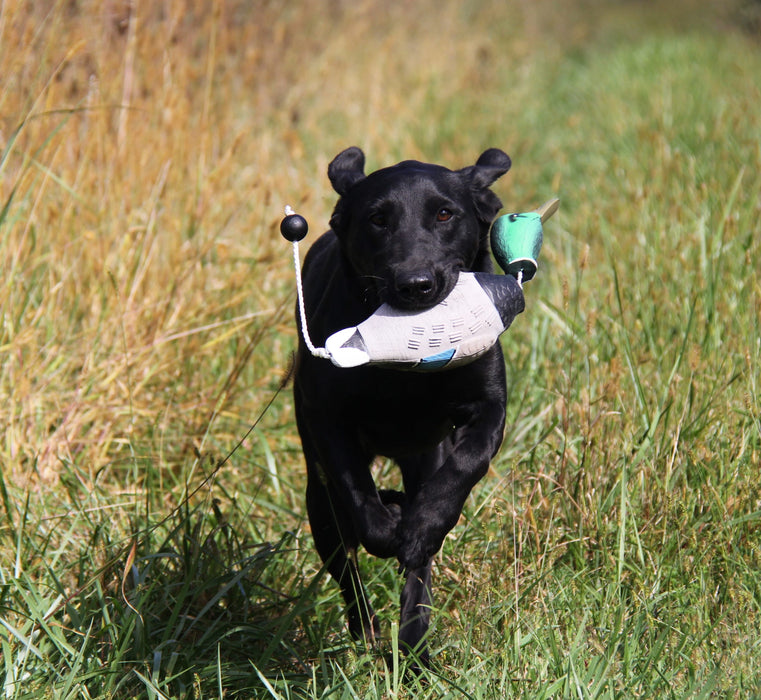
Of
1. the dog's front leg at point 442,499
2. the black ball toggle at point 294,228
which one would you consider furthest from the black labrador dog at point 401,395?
the black ball toggle at point 294,228

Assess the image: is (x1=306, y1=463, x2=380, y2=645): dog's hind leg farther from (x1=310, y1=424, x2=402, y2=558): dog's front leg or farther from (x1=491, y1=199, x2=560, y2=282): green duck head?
(x1=491, y1=199, x2=560, y2=282): green duck head

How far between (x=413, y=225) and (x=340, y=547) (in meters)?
0.90

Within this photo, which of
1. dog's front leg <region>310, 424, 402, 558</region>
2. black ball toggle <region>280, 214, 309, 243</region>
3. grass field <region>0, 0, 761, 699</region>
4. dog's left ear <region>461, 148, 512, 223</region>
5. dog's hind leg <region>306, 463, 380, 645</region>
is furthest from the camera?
dog's left ear <region>461, 148, 512, 223</region>

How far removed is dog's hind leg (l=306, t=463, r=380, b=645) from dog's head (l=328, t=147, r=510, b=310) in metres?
0.60

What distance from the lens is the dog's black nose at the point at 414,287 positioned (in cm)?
227

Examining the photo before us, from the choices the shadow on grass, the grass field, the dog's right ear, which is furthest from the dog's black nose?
the shadow on grass

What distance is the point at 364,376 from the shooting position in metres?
2.53

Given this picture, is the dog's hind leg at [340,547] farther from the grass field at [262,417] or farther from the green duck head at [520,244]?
the green duck head at [520,244]

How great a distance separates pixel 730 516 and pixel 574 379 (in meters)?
0.87

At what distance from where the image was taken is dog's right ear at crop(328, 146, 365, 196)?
9.43 ft

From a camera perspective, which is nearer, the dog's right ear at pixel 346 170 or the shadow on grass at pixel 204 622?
the shadow on grass at pixel 204 622

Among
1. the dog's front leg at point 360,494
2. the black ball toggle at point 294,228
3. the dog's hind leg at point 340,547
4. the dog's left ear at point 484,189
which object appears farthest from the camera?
the dog's left ear at point 484,189

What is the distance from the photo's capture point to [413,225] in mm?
2602

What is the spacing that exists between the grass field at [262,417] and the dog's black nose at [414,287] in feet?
1.74
